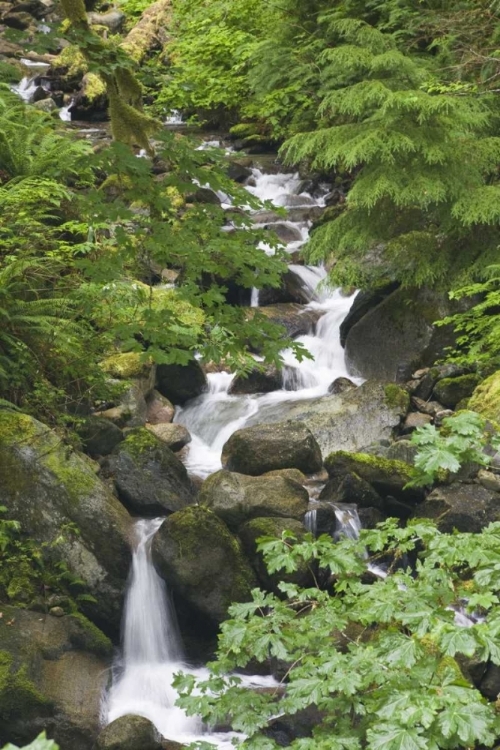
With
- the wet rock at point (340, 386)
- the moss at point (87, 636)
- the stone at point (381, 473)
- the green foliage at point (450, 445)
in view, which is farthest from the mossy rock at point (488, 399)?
the green foliage at point (450, 445)

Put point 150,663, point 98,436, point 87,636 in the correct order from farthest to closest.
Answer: point 98,436
point 150,663
point 87,636

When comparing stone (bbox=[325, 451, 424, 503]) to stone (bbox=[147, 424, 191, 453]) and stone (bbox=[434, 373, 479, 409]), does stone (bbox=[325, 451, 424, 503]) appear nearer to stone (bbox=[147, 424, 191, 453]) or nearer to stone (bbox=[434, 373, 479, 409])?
stone (bbox=[434, 373, 479, 409])

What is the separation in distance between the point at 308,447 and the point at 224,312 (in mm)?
4231

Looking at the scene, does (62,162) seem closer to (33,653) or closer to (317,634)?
(33,653)

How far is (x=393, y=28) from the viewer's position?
13094 mm

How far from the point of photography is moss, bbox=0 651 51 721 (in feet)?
17.1

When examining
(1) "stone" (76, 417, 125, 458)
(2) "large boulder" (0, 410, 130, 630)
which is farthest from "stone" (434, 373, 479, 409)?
(2) "large boulder" (0, 410, 130, 630)

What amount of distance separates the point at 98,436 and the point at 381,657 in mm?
5658

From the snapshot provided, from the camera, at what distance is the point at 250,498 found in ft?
23.4

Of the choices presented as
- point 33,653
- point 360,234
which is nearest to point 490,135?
point 360,234

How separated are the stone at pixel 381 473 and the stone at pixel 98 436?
234 centimetres

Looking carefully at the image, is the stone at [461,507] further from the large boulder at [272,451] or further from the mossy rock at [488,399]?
the large boulder at [272,451]

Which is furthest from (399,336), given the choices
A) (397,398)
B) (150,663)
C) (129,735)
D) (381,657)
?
(381,657)

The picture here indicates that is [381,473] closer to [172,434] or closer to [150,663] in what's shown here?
[172,434]
